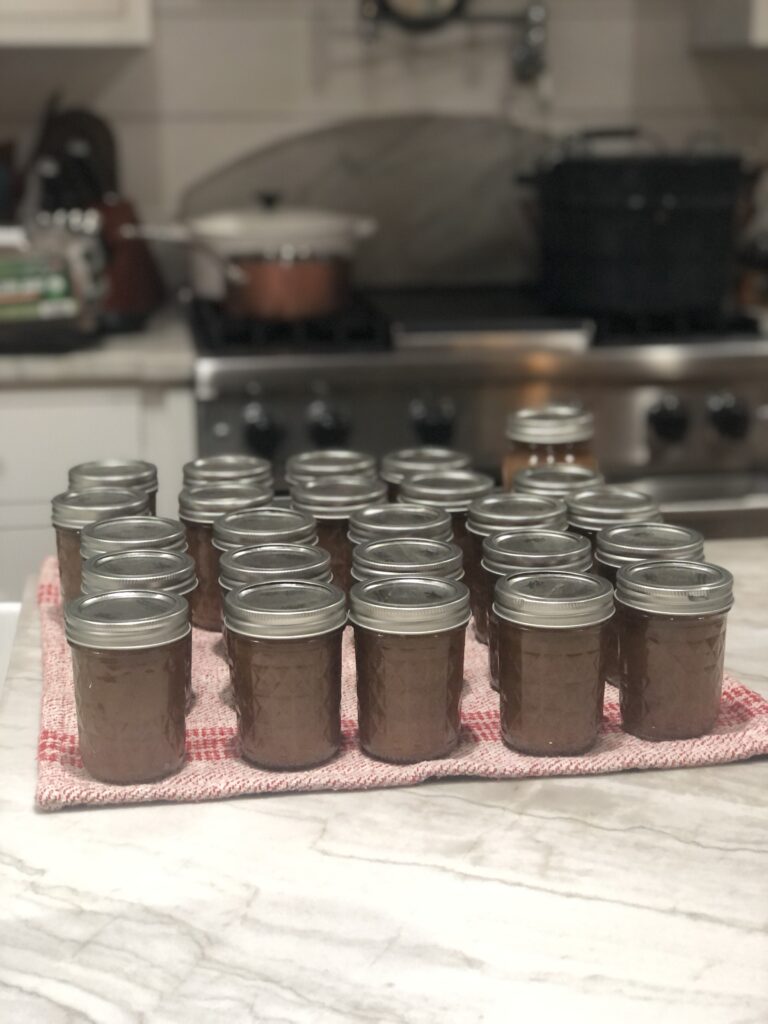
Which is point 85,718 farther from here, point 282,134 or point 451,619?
point 282,134

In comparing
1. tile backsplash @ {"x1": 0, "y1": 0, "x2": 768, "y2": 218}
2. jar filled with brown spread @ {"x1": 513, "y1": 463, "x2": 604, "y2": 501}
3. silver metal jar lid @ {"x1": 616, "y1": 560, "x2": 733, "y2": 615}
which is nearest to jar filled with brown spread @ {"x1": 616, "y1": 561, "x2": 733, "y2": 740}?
silver metal jar lid @ {"x1": 616, "y1": 560, "x2": 733, "y2": 615}

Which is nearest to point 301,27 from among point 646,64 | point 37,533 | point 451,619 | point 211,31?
point 211,31

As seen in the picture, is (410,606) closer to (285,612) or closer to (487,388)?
(285,612)

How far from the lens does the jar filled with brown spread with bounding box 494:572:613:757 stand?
2.92ft

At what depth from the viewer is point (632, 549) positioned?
1008mm

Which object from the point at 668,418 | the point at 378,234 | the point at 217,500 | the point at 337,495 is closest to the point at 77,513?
the point at 217,500

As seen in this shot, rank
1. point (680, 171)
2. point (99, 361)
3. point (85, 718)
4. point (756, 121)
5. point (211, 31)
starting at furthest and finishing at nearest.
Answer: point (756, 121)
point (211, 31)
point (680, 171)
point (99, 361)
point (85, 718)

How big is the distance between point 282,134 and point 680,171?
3.08 feet

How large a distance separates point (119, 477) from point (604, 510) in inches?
16.5

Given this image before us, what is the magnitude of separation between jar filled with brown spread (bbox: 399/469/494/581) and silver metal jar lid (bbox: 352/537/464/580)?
12cm

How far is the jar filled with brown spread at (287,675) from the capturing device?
87cm

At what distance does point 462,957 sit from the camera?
0.69m

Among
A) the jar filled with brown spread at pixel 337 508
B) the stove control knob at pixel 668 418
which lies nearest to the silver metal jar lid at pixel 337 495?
the jar filled with brown spread at pixel 337 508

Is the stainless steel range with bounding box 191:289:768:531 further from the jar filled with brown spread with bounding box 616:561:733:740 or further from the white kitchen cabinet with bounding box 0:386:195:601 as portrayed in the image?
the jar filled with brown spread with bounding box 616:561:733:740
